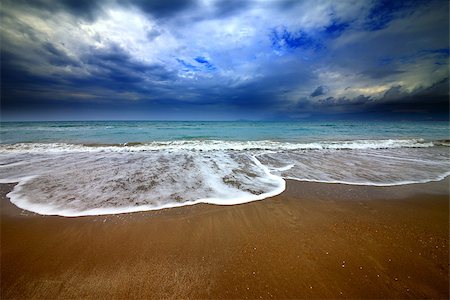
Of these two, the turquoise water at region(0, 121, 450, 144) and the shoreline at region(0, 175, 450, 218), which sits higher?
the turquoise water at region(0, 121, 450, 144)

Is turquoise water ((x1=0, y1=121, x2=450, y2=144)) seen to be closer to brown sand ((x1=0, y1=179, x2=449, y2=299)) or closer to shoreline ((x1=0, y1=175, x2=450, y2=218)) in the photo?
shoreline ((x1=0, y1=175, x2=450, y2=218))

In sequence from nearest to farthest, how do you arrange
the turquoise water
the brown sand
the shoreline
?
1. the brown sand
2. the shoreline
3. the turquoise water

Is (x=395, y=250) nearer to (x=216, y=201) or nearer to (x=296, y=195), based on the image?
(x=296, y=195)

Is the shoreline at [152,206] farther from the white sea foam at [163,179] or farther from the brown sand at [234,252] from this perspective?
the brown sand at [234,252]

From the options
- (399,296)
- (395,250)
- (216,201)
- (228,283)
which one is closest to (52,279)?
(228,283)

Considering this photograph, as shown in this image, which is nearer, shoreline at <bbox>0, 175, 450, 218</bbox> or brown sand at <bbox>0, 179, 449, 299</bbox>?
brown sand at <bbox>0, 179, 449, 299</bbox>

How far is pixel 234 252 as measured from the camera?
9.79 ft

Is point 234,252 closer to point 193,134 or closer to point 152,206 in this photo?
point 152,206

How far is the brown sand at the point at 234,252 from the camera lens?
93.8 inches

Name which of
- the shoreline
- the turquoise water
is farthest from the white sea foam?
the turquoise water

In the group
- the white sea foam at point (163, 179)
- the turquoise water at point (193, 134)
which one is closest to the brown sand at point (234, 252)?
the white sea foam at point (163, 179)

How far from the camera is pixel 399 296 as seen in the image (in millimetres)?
2268

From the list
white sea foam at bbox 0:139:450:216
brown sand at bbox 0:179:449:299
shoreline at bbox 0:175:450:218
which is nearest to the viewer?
brown sand at bbox 0:179:449:299

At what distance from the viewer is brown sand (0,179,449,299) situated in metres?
2.38
